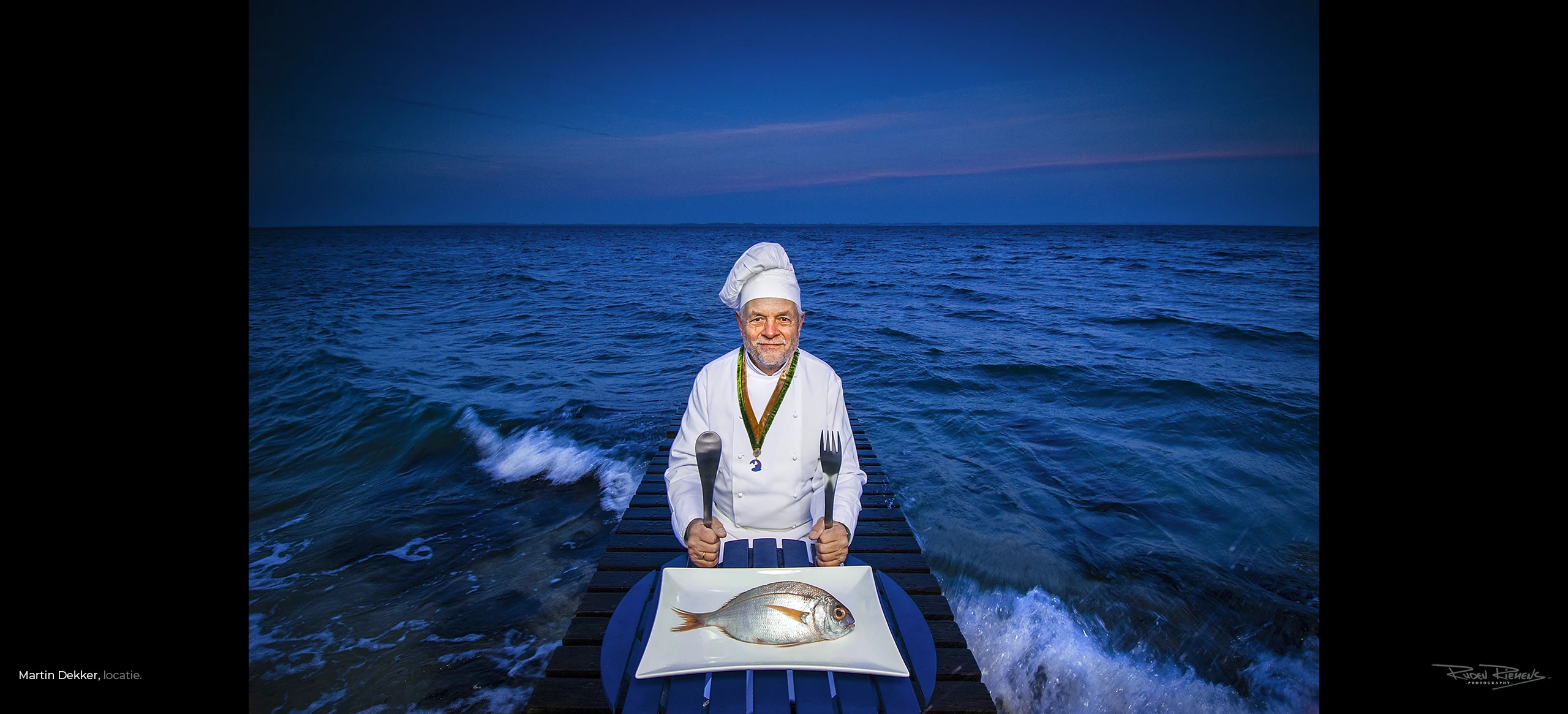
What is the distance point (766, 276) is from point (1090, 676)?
3881 mm

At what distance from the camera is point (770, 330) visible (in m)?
3.29

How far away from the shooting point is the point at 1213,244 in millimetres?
64188

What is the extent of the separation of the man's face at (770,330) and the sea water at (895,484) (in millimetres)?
3027

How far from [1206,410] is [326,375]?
1716 cm

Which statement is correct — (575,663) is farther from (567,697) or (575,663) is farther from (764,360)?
(764,360)

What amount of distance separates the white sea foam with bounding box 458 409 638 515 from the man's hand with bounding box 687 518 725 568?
15.8ft

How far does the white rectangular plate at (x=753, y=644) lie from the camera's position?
2223mm

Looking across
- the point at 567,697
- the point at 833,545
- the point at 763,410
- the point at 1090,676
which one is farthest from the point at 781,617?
the point at 1090,676

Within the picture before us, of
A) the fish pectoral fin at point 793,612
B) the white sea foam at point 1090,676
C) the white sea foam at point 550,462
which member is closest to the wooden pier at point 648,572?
the fish pectoral fin at point 793,612

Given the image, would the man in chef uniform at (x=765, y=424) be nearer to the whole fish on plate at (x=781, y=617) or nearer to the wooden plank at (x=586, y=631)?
the wooden plank at (x=586, y=631)

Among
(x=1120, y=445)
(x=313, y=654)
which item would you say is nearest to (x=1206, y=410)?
(x=1120, y=445)

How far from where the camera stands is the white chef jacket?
3.36 m

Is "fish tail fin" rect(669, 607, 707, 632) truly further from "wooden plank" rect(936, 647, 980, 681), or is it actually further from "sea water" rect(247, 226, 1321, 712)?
"sea water" rect(247, 226, 1321, 712)
